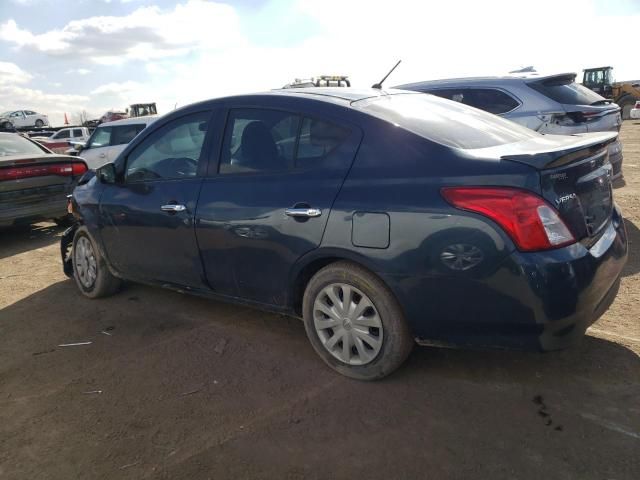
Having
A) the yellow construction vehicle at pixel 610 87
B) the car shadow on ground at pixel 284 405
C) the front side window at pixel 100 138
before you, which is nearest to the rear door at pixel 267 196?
the car shadow on ground at pixel 284 405

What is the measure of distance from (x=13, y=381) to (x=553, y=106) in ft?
19.0

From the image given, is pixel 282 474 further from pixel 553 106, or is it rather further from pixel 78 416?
pixel 553 106

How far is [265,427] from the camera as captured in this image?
2.77 metres

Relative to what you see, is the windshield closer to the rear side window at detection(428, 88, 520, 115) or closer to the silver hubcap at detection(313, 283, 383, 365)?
the rear side window at detection(428, 88, 520, 115)

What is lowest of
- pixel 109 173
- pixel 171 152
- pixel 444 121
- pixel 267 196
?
pixel 267 196

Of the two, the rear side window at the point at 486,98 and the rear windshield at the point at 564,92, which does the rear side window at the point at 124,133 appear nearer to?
the rear side window at the point at 486,98

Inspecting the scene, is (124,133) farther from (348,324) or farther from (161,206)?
(348,324)

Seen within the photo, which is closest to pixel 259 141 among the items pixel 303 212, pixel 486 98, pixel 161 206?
pixel 303 212

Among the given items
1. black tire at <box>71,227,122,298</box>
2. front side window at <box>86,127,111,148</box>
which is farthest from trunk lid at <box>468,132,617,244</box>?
front side window at <box>86,127,111,148</box>

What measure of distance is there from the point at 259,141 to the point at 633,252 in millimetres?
3799

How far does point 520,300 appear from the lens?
2.53 m

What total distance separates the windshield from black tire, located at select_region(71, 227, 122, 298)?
141 inches

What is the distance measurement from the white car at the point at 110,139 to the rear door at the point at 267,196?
851cm

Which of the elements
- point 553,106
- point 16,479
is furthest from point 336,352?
point 553,106
